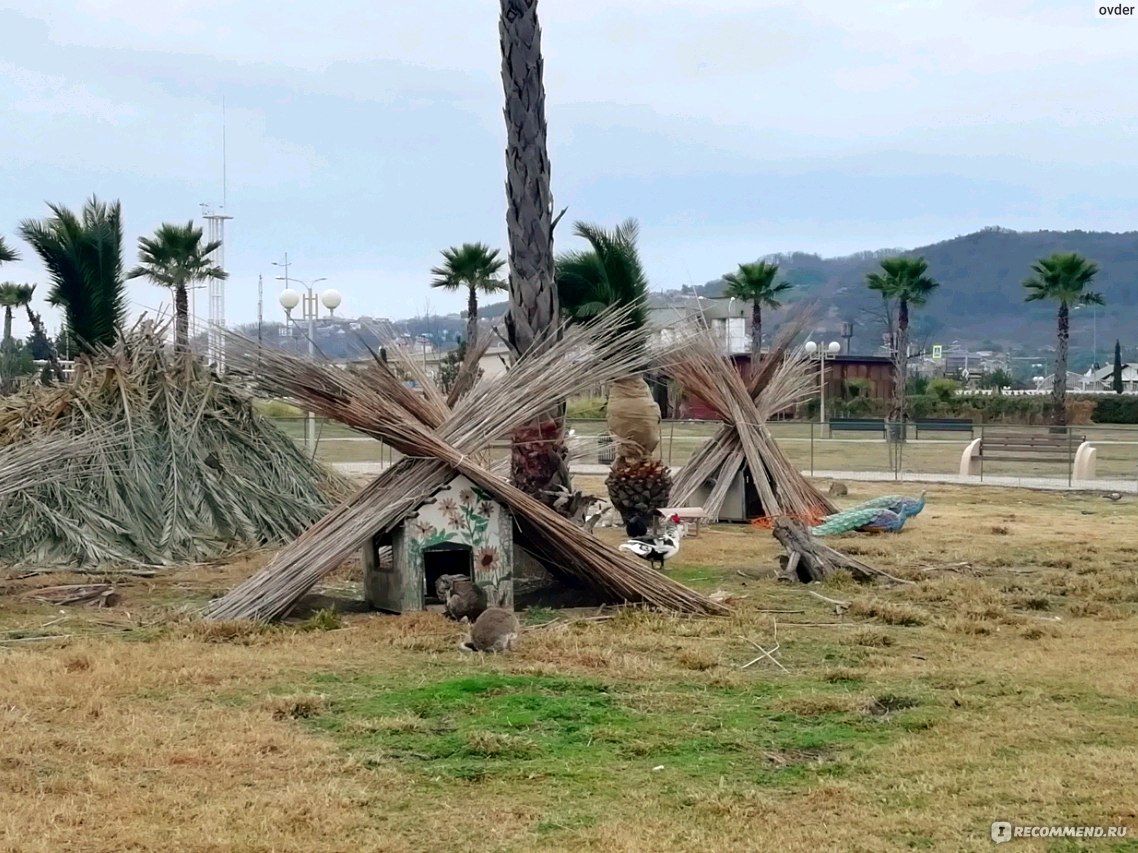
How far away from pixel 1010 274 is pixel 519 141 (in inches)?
6987

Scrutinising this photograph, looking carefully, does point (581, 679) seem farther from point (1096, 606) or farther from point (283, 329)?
point (1096, 606)

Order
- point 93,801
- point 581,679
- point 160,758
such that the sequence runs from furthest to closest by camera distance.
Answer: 1. point 581,679
2. point 160,758
3. point 93,801

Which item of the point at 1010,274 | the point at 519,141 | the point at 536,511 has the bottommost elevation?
the point at 536,511

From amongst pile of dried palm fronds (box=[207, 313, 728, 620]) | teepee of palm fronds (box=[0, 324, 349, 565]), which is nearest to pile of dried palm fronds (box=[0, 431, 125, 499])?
teepee of palm fronds (box=[0, 324, 349, 565])

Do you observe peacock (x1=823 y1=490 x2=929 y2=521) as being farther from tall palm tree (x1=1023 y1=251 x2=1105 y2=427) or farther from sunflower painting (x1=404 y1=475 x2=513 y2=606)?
tall palm tree (x1=1023 y1=251 x2=1105 y2=427)

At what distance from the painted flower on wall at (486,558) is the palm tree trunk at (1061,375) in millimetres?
28527

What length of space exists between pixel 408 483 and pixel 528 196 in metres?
3.29

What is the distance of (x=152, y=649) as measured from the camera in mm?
6656

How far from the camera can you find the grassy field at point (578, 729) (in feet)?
13.2

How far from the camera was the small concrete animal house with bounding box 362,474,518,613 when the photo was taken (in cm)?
783

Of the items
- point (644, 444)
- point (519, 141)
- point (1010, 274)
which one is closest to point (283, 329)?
point (519, 141)

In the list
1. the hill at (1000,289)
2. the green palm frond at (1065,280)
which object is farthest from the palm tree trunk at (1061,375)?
the hill at (1000,289)

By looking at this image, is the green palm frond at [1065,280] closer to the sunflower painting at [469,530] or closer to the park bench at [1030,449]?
the park bench at [1030,449]

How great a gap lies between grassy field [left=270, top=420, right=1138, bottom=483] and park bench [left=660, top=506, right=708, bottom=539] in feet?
19.0
